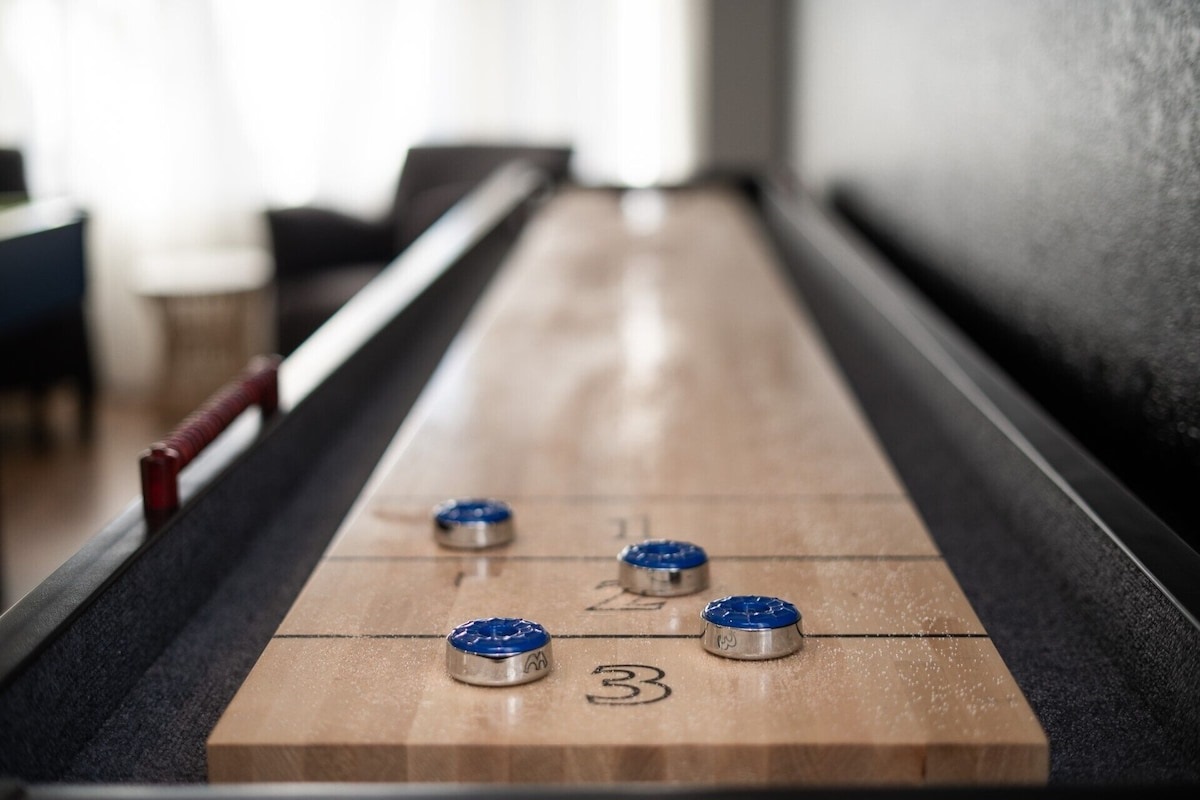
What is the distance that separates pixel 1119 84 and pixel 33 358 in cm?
475

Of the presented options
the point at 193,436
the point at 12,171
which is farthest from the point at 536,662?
the point at 12,171

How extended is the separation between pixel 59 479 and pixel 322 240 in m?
1.49

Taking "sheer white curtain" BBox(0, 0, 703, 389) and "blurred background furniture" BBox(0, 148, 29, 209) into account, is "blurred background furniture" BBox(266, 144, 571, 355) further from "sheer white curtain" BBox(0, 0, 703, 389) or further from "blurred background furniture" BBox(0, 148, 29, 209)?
"blurred background furniture" BBox(0, 148, 29, 209)

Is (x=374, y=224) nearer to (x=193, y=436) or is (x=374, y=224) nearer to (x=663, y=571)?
(x=193, y=436)

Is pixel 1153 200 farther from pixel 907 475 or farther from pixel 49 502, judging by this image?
pixel 49 502

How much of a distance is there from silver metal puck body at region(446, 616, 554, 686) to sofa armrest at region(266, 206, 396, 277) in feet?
15.5

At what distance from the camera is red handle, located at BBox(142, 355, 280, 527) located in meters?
1.10

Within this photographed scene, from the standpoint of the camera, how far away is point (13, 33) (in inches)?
236

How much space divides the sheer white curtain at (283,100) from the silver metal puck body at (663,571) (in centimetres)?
557

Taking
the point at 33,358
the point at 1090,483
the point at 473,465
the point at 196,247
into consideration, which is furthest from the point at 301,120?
the point at 1090,483

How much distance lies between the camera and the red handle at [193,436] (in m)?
1.10

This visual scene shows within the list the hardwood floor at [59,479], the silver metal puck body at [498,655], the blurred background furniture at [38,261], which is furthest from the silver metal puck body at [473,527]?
the hardwood floor at [59,479]

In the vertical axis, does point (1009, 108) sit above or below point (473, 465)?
above

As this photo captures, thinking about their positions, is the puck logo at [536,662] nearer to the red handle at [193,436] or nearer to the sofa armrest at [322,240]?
the red handle at [193,436]
